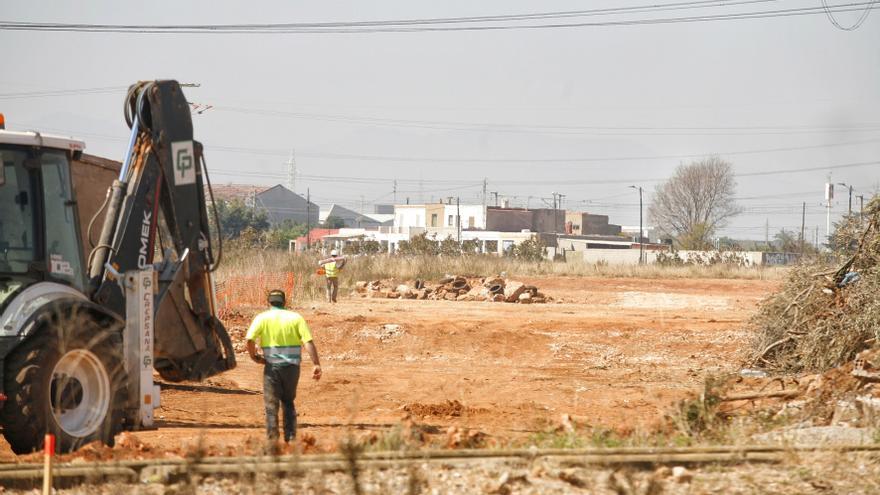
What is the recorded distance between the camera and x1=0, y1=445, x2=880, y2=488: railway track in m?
7.19

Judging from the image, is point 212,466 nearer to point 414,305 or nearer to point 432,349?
point 432,349

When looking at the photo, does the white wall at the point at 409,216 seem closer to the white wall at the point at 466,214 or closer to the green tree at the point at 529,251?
the white wall at the point at 466,214

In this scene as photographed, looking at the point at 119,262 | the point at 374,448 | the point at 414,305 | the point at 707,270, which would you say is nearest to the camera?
the point at 374,448

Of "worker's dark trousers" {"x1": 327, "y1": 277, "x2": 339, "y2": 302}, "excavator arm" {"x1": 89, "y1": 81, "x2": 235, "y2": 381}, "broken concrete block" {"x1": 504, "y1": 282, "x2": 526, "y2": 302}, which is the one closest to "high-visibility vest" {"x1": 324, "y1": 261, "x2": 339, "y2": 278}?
"worker's dark trousers" {"x1": 327, "y1": 277, "x2": 339, "y2": 302}

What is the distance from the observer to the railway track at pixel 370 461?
7.19 m

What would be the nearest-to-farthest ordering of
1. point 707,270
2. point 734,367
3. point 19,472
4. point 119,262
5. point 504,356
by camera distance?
point 19,472
point 119,262
point 734,367
point 504,356
point 707,270

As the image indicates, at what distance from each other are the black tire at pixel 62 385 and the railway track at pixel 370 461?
3.90 ft

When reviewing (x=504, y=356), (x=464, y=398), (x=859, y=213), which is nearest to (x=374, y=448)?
(x=464, y=398)

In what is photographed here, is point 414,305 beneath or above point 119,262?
beneath

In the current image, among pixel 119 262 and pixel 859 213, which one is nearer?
pixel 119 262

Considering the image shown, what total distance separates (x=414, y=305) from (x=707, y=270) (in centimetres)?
2744

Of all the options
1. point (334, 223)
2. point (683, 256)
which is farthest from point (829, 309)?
point (334, 223)

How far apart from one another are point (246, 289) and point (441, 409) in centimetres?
1716

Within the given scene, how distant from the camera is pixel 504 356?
21.5 metres
